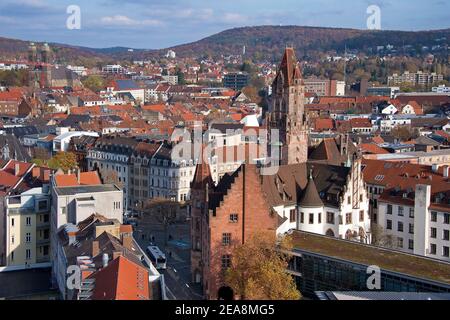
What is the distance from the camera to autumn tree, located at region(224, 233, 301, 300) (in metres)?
27.0

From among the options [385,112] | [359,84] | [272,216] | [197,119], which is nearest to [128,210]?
[272,216]

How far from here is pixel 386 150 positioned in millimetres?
75062

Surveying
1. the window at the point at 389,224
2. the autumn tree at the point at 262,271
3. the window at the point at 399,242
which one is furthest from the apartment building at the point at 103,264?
the window at the point at 389,224

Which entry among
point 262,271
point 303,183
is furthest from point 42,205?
point 262,271

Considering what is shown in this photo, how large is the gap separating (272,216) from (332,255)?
11.6 feet

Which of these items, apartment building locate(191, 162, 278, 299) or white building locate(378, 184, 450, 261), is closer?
apartment building locate(191, 162, 278, 299)

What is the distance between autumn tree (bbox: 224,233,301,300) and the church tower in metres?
17.4

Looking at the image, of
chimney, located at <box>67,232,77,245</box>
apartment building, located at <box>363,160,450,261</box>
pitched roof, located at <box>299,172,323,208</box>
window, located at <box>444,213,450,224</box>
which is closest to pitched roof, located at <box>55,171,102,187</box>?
chimney, located at <box>67,232,77,245</box>

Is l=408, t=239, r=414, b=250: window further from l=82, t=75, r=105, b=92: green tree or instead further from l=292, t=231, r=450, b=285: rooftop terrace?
l=82, t=75, r=105, b=92: green tree

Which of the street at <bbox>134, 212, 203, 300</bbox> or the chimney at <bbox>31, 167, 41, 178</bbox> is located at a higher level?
the chimney at <bbox>31, 167, 41, 178</bbox>

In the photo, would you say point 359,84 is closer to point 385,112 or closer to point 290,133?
point 385,112

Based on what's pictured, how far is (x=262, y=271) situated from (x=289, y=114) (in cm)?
2500

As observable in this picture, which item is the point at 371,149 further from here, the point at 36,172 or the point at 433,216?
the point at 36,172

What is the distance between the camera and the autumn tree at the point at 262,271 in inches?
1065
